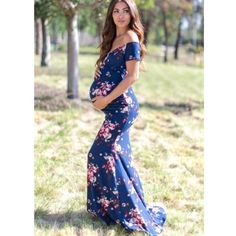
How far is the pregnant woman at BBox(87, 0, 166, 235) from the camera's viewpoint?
9.94 feet

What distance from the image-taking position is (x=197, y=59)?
24953 millimetres

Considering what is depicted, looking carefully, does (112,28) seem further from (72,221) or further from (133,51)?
(72,221)

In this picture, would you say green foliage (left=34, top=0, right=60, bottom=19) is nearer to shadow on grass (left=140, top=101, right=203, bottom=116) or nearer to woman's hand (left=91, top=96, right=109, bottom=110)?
shadow on grass (left=140, top=101, right=203, bottom=116)

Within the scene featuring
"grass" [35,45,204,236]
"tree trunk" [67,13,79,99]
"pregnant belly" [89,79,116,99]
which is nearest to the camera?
"pregnant belly" [89,79,116,99]

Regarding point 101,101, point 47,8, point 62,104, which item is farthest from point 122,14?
point 47,8

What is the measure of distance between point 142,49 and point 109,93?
0.31 m

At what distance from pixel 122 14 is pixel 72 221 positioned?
1276 mm

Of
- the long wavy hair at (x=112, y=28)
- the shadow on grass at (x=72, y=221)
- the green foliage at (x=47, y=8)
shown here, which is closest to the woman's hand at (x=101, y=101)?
the long wavy hair at (x=112, y=28)

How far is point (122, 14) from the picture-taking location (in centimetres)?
301

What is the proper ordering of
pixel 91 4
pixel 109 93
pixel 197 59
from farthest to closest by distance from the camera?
pixel 197 59 → pixel 91 4 → pixel 109 93

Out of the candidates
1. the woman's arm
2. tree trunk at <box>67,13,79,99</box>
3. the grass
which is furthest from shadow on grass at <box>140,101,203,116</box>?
the woman's arm

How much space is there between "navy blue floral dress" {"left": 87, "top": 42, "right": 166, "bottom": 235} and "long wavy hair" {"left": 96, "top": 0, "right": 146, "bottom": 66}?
73 millimetres
